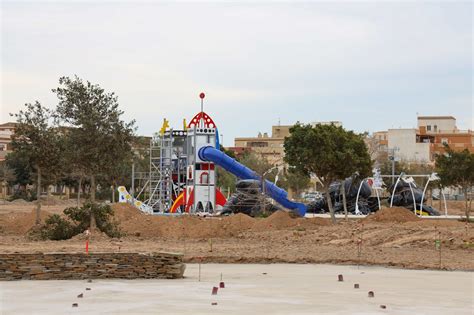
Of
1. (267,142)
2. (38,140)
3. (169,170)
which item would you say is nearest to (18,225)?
(38,140)

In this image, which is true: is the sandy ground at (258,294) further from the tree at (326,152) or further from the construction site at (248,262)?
the tree at (326,152)

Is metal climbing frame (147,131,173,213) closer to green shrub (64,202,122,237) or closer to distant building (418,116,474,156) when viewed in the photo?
green shrub (64,202,122,237)

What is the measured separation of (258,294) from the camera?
2144 centimetres

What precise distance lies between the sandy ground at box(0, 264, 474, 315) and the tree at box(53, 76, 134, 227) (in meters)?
13.6

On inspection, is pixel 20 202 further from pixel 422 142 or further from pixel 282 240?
pixel 422 142

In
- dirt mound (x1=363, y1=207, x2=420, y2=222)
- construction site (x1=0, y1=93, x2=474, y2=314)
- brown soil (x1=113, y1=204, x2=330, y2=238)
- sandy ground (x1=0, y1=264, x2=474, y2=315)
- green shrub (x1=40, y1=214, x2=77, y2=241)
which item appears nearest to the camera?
sandy ground (x1=0, y1=264, x2=474, y2=315)

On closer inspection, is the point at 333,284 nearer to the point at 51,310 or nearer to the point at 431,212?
the point at 51,310

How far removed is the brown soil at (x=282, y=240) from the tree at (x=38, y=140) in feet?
12.1

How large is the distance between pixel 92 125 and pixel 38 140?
158 inches

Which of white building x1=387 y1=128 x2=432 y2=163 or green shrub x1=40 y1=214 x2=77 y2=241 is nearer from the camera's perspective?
green shrub x1=40 y1=214 x2=77 y2=241

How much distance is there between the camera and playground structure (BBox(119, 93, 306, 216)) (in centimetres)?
6238

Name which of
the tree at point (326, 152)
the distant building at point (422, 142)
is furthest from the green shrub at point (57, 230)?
the distant building at point (422, 142)

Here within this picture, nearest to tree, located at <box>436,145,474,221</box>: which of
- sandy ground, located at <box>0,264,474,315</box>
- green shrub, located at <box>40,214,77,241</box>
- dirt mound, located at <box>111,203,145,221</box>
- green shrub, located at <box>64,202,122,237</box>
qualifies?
dirt mound, located at <box>111,203,145,221</box>

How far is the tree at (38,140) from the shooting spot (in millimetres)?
41969
